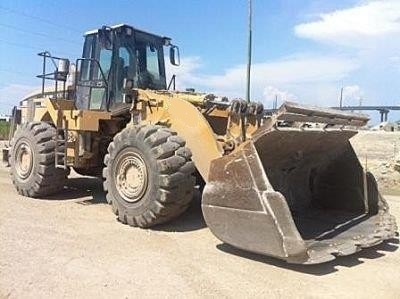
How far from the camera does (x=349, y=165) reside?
302 inches

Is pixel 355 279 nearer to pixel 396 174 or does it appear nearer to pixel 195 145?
pixel 195 145

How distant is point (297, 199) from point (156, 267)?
9.23 ft

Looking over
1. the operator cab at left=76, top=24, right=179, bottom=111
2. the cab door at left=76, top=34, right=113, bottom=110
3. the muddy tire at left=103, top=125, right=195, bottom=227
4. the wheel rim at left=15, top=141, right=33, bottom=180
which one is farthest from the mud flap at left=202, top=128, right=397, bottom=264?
the wheel rim at left=15, top=141, right=33, bottom=180

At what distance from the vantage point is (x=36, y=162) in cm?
925

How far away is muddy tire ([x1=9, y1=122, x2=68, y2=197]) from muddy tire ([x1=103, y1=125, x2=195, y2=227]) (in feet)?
6.90

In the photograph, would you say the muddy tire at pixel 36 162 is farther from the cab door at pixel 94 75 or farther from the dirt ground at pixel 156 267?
the dirt ground at pixel 156 267

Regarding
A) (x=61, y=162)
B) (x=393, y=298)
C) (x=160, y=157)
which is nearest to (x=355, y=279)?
(x=393, y=298)

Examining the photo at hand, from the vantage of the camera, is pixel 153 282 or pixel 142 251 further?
pixel 142 251

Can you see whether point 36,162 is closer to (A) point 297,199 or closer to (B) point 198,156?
(B) point 198,156

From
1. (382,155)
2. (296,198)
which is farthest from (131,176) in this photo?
Answer: (382,155)

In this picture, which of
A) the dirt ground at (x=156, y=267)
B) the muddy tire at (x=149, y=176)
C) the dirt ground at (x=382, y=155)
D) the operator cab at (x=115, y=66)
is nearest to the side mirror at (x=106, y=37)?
the operator cab at (x=115, y=66)

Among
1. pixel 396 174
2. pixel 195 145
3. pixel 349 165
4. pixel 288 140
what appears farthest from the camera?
pixel 396 174

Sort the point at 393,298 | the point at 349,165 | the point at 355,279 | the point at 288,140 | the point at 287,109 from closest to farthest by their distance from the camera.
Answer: the point at 393,298, the point at 355,279, the point at 287,109, the point at 288,140, the point at 349,165

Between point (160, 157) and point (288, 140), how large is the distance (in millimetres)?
1620
